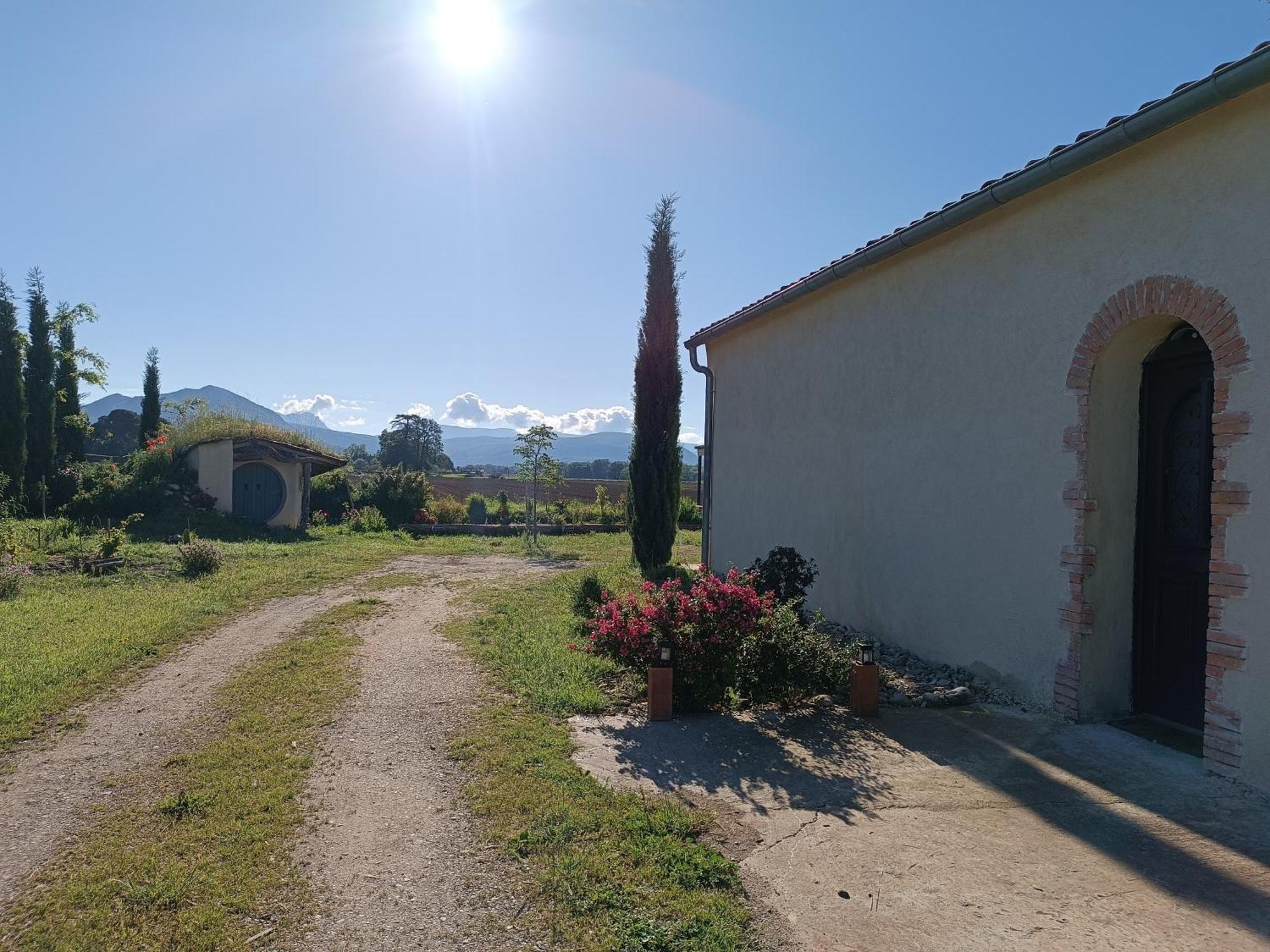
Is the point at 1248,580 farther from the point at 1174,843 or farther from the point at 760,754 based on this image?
the point at 760,754

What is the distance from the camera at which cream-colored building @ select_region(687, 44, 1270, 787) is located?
3818mm

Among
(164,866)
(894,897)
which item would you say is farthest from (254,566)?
(894,897)

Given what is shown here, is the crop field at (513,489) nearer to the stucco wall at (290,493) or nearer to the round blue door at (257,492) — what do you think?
the stucco wall at (290,493)

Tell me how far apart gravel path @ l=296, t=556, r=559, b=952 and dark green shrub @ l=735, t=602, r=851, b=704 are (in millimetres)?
2037

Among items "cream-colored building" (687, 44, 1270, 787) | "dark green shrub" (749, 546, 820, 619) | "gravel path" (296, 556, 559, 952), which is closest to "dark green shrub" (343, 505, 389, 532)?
"gravel path" (296, 556, 559, 952)

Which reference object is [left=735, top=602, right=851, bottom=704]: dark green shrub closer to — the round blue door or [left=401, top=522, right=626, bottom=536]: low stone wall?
[left=401, top=522, right=626, bottom=536]: low stone wall

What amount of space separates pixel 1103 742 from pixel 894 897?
2500 millimetres

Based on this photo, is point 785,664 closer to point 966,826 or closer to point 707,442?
point 966,826

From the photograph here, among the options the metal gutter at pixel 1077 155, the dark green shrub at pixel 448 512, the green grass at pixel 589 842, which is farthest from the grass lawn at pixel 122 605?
the metal gutter at pixel 1077 155

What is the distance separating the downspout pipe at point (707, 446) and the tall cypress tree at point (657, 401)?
6.54 ft

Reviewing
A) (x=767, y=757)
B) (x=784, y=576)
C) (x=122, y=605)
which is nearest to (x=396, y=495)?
(x=122, y=605)

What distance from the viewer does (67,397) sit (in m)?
21.4

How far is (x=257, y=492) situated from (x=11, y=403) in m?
6.46

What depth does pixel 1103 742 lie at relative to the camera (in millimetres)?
4418
